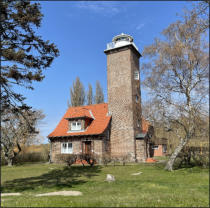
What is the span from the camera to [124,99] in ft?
79.6

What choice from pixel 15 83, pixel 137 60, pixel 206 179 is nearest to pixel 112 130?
pixel 137 60

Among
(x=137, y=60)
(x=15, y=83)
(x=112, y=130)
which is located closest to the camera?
(x=15, y=83)

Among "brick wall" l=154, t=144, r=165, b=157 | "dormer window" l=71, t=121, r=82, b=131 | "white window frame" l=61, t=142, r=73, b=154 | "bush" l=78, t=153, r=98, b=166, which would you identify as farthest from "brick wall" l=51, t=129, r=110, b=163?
"brick wall" l=154, t=144, r=165, b=157

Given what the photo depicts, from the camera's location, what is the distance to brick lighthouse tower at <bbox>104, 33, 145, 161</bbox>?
2358 centimetres

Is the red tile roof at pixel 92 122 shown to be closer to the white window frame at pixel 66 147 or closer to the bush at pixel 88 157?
the white window frame at pixel 66 147

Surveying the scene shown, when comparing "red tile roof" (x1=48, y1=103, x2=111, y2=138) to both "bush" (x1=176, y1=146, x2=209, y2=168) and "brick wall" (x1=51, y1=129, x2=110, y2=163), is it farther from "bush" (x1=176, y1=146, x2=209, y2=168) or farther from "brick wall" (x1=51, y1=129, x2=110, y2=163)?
"bush" (x1=176, y1=146, x2=209, y2=168)

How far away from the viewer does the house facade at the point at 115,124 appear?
23406 mm

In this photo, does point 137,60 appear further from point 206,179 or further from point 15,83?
point 15,83

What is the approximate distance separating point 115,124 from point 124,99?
10.6 ft

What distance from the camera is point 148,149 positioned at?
2494 cm

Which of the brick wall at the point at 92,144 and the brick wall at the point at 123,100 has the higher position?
the brick wall at the point at 123,100

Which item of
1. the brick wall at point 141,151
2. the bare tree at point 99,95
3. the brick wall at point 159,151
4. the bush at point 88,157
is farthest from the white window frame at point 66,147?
the bare tree at point 99,95

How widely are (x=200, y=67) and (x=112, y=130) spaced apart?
13.0 m

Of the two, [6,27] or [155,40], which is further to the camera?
[155,40]
